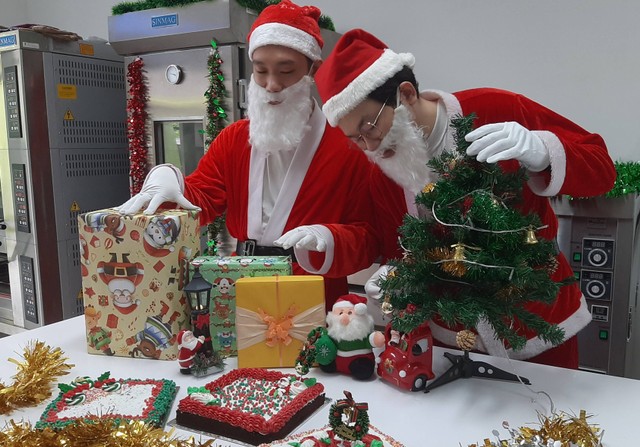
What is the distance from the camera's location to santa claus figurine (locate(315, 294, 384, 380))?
3.84 feet

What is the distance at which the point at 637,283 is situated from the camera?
223 centimetres

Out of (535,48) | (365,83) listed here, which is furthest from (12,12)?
(365,83)

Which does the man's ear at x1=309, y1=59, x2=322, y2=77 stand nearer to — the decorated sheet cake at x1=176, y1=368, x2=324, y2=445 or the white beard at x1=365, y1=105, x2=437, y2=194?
the white beard at x1=365, y1=105, x2=437, y2=194

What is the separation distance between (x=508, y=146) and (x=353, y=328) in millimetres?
502

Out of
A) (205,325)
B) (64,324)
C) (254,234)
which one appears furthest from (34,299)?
(205,325)

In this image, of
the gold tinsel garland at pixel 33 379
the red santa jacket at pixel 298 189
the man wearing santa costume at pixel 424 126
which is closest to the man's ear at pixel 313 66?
the red santa jacket at pixel 298 189

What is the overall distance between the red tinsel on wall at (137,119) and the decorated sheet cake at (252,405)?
210 centimetres

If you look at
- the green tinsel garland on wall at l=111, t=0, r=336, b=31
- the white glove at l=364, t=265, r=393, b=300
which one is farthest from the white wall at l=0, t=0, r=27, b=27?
the white glove at l=364, t=265, r=393, b=300

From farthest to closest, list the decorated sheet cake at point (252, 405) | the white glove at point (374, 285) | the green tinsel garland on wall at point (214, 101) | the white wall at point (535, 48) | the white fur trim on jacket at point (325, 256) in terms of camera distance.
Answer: the green tinsel garland on wall at point (214, 101), the white wall at point (535, 48), the white fur trim on jacket at point (325, 256), the white glove at point (374, 285), the decorated sheet cake at point (252, 405)

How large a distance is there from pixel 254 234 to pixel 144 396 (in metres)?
Answer: 0.72

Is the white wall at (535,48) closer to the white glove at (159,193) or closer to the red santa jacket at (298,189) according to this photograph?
the red santa jacket at (298,189)

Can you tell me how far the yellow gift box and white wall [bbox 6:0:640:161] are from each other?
1885 mm

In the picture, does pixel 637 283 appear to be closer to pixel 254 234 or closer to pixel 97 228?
pixel 254 234

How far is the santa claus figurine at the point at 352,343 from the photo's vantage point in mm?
1170
